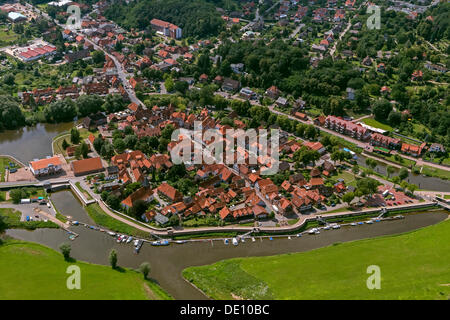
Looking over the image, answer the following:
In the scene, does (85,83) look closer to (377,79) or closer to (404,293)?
(377,79)

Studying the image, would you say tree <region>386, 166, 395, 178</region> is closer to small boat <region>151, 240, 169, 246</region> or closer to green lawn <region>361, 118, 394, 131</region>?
green lawn <region>361, 118, 394, 131</region>

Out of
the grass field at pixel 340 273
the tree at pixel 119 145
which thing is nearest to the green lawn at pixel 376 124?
the grass field at pixel 340 273

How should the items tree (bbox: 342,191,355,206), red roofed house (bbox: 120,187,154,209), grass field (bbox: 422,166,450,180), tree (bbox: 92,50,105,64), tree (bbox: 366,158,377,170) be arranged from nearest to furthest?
red roofed house (bbox: 120,187,154,209) → tree (bbox: 342,191,355,206) → grass field (bbox: 422,166,450,180) → tree (bbox: 366,158,377,170) → tree (bbox: 92,50,105,64)

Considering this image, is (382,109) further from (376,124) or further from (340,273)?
(340,273)

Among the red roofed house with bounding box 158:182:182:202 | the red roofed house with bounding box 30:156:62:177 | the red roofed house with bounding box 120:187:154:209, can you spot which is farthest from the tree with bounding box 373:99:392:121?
A: the red roofed house with bounding box 30:156:62:177

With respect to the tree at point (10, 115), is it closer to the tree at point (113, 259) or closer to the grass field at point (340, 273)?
the tree at point (113, 259)

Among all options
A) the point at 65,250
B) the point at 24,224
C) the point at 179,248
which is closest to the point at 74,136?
the point at 24,224
